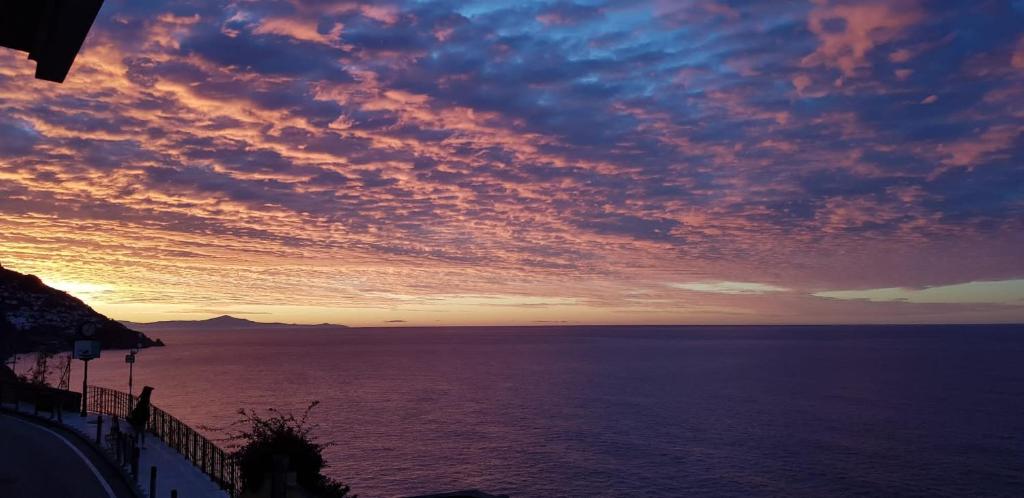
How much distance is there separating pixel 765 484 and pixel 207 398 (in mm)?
73884

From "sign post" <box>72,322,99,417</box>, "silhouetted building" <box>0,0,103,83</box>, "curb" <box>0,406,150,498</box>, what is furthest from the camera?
"sign post" <box>72,322,99,417</box>

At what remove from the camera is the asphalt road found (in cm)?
2055

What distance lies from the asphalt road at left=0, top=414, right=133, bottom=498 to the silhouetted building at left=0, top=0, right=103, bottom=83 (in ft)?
66.9

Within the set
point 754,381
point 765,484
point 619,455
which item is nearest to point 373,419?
point 619,455

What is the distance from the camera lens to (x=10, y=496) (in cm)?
1967

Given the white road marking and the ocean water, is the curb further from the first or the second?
the ocean water

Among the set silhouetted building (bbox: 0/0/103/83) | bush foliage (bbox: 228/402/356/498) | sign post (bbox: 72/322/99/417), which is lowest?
bush foliage (bbox: 228/402/356/498)

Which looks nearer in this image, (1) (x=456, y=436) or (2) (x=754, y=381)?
(1) (x=456, y=436)

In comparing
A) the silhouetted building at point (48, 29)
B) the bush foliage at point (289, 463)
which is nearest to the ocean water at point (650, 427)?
the bush foliage at point (289, 463)

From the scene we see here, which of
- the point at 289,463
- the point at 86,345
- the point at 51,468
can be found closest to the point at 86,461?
the point at 51,468

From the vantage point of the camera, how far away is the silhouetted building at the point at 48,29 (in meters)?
3.21

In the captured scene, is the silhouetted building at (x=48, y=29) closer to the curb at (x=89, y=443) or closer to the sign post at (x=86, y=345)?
the curb at (x=89, y=443)

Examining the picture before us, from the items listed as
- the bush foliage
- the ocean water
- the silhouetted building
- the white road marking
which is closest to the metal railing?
the bush foliage

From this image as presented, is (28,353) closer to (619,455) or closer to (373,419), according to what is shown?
(373,419)
